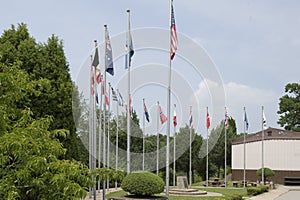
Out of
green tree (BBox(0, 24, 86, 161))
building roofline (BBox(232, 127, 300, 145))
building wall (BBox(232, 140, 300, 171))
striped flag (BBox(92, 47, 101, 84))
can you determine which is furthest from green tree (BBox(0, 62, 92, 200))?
building roofline (BBox(232, 127, 300, 145))

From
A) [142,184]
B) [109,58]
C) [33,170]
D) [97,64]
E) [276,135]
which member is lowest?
[142,184]

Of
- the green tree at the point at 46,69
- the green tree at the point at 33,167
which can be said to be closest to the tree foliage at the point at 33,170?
the green tree at the point at 33,167

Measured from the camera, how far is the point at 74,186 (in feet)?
26.3

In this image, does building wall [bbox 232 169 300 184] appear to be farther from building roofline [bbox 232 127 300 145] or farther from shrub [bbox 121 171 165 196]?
shrub [bbox 121 171 165 196]

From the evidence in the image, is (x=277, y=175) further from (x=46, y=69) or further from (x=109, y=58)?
(x=109, y=58)

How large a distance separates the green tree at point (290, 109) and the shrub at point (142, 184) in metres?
51.9

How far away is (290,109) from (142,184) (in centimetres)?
5396

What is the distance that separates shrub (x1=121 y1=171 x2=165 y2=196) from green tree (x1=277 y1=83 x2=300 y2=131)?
51.9 meters

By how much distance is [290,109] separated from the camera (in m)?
69.9

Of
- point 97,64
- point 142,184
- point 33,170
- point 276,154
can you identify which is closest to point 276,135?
point 276,154

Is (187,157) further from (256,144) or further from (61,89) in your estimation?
(61,89)

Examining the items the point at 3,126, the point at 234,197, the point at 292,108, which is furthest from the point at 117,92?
the point at 292,108

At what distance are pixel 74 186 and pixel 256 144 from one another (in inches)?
1876

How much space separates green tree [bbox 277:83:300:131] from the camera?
69.2m
